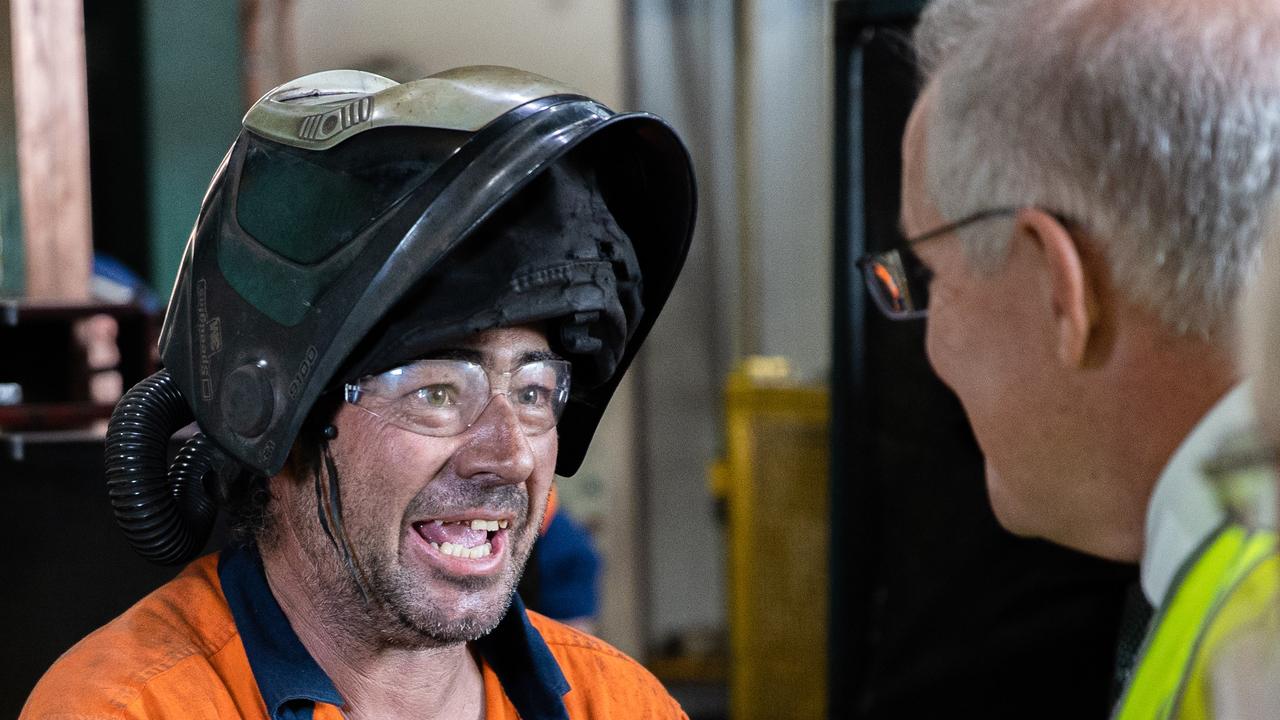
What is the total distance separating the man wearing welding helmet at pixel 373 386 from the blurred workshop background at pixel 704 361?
0.39 metres

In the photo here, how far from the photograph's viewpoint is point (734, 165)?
6.37 meters

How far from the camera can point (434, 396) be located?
164cm

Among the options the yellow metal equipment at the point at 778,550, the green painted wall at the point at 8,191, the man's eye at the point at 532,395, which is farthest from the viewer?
the yellow metal equipment at the point at 778,550

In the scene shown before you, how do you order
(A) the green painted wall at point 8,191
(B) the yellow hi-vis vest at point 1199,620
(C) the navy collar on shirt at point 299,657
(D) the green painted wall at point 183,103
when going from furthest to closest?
(D) the green painted wall at point 183,103, (A) the green painted wall at point 8,191, (C) the navy collar on shirt at point 299,657, (B) the yellow hi-vis vest at point 1199,620

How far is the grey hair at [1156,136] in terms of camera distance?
1286 mm

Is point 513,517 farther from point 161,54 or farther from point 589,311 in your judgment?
point 161,54

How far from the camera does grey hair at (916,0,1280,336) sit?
1.29m

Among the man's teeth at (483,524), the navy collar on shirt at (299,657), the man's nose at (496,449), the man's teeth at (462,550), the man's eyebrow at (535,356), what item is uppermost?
the man's eyebrow at (535,356)

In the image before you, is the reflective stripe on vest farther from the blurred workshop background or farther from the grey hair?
the blurred workshop background

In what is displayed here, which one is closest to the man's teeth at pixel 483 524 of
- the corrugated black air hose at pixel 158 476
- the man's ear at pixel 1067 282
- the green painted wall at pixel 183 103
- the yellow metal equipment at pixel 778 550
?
the corrugated black air hose at pixel 158 476

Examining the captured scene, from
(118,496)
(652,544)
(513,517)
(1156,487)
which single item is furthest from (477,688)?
(652,544)

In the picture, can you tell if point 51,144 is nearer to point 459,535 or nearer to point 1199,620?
point 459,535

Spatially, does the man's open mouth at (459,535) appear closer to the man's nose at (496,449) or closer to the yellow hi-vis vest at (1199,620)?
the man's nose at (496,449)

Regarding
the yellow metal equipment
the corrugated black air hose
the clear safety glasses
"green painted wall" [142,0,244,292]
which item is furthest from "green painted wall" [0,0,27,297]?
A: the yellow metal equipment
